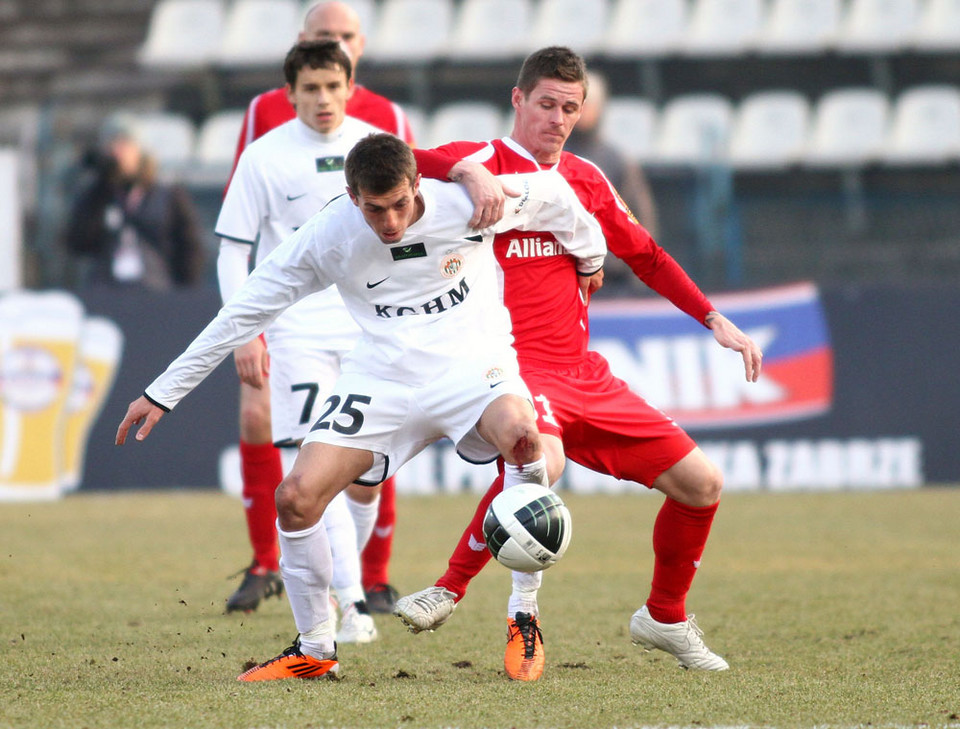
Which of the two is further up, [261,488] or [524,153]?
[524,153]

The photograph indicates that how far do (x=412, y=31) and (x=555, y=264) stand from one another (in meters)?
10.2

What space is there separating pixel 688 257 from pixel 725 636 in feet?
19.4

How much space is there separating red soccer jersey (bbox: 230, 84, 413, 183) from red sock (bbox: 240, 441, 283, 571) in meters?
1.25

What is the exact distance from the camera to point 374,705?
12.4ft

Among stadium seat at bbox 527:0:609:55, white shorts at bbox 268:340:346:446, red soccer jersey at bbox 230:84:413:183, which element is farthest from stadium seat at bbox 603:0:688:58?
white shorts at bbox 268:340:346:446

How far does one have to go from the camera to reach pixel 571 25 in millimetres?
14125

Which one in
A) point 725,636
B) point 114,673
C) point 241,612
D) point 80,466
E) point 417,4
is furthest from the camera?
point 417,4

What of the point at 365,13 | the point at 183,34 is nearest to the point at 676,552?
the point at 365,13

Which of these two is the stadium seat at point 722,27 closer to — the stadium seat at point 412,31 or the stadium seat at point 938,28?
the stadium seat at point 938,28

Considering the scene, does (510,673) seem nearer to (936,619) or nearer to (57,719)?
(57,719)

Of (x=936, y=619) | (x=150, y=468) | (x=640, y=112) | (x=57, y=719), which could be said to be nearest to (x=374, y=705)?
(x=57, y=719)

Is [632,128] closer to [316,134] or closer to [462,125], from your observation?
[462,125]

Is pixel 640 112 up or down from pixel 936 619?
up

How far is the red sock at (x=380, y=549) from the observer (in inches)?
227
